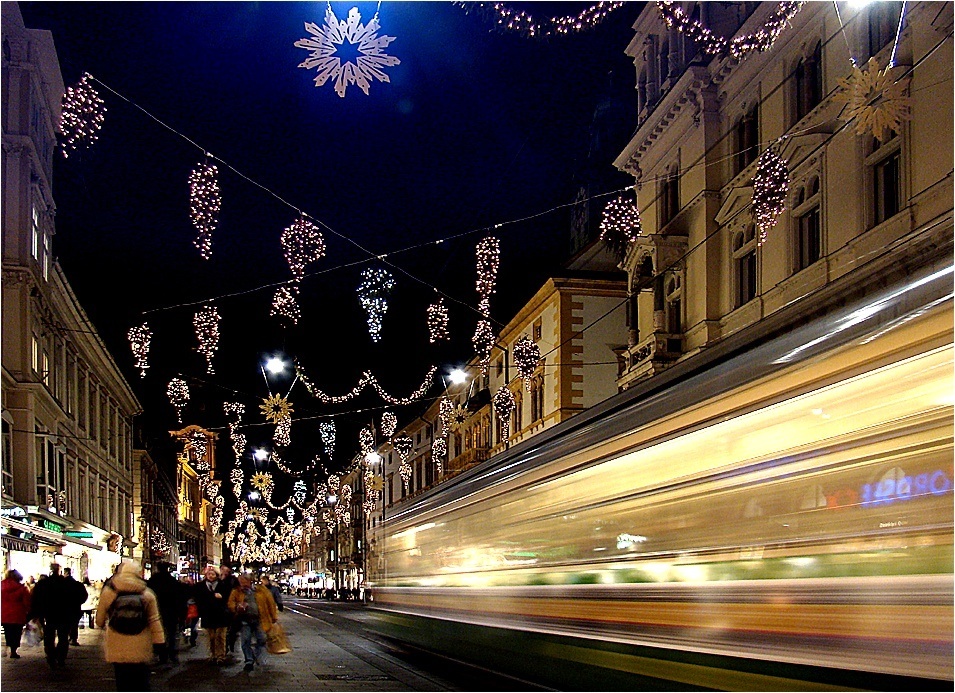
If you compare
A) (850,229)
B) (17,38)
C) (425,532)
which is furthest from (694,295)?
(17,38)

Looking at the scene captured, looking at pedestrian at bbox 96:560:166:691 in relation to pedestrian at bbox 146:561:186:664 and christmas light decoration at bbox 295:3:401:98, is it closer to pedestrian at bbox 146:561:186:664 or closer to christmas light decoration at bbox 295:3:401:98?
christmas light decoration at bbox 295:3:401:98

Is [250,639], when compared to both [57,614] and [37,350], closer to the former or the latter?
[57,614]

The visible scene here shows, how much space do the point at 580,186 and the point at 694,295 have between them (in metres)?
20.3

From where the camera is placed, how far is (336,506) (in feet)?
349

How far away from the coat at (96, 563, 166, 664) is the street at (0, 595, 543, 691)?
4185 mm

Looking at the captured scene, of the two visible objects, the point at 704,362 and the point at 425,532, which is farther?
the point at 425,532

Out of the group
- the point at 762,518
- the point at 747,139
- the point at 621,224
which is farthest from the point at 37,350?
the point at 762,518

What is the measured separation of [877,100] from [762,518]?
14129 millimetres

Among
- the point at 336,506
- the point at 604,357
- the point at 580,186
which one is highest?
the point at 580,186

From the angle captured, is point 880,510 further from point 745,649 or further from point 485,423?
point 485,423

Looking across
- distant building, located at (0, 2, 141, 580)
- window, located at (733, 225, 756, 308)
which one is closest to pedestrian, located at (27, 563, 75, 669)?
distant building, located at (0, 2, 141, 580)

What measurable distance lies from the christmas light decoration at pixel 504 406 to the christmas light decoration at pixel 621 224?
53.0 ft

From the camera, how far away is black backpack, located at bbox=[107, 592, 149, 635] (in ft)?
34.0

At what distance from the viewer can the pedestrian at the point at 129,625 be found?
10.4 m
